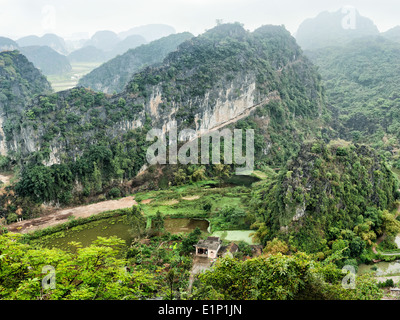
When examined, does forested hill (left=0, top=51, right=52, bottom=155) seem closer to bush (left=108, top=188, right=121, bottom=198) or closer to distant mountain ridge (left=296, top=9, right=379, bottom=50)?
bush (left=108, top=188, right=121, bottom=198)

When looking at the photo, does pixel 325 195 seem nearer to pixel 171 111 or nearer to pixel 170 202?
pixel 170 202

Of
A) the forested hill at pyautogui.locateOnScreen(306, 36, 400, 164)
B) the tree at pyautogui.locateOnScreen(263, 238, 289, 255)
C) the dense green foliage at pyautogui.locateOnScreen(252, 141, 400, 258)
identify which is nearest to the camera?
the tree at pyautogui.locateOnScreen(263, 238, 289, 255)

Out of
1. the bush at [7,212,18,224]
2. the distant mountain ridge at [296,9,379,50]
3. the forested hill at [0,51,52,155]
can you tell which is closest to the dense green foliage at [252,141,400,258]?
the bush at [7,212,18,224]

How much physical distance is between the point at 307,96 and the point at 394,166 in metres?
24.8

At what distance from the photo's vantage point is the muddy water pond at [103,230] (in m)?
24.8

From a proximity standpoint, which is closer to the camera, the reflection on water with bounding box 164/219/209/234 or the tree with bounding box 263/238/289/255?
the tree with bounding box 263/238/289/255

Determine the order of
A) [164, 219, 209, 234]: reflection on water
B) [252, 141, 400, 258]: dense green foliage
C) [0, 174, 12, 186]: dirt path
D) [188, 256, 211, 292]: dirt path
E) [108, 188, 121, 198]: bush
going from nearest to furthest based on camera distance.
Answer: [188, 256, 211, 292]: dirt path
[252, 141, 400, 258]: dense green foliage
[164, 219, 209, 234]: reflection on water
[0, 174, 12, 186]: dirt path
[108, 188, 121, 198]: bush

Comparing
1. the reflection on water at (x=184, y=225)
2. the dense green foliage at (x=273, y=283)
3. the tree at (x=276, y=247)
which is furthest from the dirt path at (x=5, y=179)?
the dense green foliage at (x=273, y=283)

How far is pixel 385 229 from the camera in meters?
22.5

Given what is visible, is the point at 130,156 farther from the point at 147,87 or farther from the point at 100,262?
the point at 100,262

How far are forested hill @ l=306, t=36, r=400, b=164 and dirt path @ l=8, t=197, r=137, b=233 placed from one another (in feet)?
128

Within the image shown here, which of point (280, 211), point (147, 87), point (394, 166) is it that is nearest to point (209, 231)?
point (280, 211)

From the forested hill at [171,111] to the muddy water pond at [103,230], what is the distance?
24.8ft

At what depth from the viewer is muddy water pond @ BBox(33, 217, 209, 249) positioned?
81.5 feet
